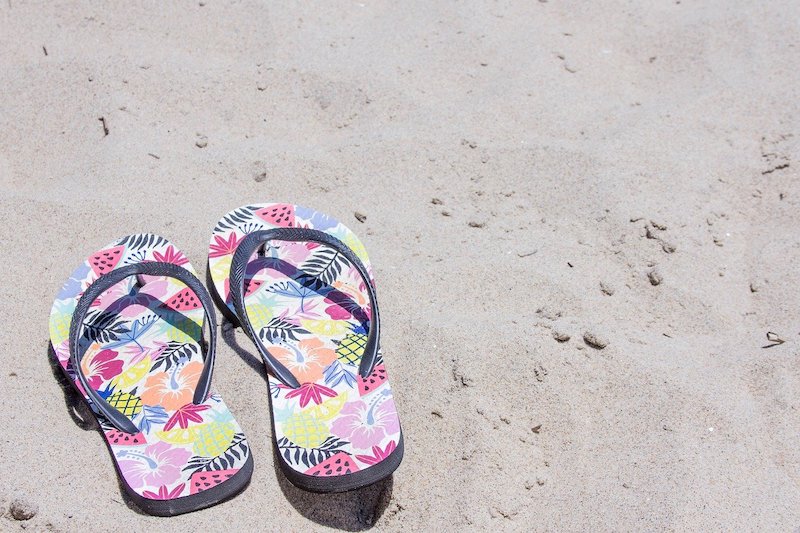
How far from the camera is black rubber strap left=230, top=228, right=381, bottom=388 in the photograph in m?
1.53

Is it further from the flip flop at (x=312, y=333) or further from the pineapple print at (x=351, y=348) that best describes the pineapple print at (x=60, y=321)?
the pineapple print at (x=351, y=348)

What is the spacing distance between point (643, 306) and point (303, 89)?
103 cm

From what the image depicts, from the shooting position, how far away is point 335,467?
1.37m

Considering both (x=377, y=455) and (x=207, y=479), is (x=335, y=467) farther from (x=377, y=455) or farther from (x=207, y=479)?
(x=207, y=479)

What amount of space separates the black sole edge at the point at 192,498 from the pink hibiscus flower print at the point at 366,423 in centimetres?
19

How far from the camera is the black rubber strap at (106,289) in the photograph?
141 centimetres

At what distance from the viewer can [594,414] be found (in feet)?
4.85

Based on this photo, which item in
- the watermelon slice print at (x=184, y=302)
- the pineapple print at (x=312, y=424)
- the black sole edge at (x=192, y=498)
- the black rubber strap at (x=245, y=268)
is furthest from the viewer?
the watermelon slice print at (x=184, y=302)

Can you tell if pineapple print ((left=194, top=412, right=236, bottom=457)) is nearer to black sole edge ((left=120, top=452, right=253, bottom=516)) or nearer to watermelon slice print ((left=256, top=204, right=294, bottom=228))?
black sole edge ((left=120, top=452, right=253, bottom=516))

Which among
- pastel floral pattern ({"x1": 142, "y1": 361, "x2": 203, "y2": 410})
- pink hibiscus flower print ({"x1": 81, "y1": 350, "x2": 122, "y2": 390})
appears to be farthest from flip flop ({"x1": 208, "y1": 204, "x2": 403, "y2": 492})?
pink hibiscus flower print ({"x1": 81, "y1": 350, "x2": 122, "y2": 390})

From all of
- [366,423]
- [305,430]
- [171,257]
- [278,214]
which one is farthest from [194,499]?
[278,214]

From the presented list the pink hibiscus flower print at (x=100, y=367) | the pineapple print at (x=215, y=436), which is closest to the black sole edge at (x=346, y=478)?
the pineapple print at (x=215, y=436)

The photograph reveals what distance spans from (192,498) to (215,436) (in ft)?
0.41

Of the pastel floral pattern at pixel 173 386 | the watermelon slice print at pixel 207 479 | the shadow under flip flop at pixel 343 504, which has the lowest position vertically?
the shadow under flip flop at pixel 343 504
